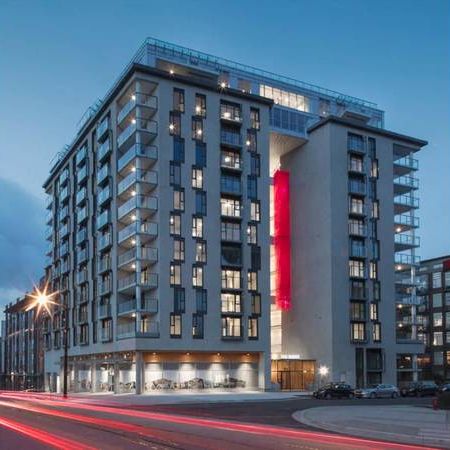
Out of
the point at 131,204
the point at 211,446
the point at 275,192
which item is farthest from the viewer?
the point at 275,192

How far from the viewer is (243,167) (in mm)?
75312

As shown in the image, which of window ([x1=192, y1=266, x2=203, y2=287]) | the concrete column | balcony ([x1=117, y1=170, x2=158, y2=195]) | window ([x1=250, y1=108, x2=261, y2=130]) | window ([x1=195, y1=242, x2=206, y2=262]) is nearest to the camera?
the concrete column

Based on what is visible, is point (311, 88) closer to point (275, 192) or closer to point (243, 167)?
point (275, 192)

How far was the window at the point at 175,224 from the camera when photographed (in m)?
70.4

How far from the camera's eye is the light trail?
1881cm

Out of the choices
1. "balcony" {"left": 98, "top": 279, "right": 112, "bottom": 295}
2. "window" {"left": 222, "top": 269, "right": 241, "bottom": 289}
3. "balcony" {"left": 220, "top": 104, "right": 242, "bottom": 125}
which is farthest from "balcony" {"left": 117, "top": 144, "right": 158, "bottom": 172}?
"balcony" {"left": 98, "top": 279, "right": 112, "bottom": 295}

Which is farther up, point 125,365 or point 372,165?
point 372,165

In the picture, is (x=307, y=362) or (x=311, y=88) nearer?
(x=307, y=362)

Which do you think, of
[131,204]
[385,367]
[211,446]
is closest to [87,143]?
[131,204]

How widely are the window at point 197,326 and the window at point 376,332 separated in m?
20.7

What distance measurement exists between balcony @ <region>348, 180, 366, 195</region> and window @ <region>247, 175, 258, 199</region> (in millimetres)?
11451

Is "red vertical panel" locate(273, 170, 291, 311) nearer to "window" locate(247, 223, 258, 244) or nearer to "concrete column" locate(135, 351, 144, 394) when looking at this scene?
"window" locate(247, 223, 258, 244)

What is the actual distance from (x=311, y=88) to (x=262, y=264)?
26.6 metres

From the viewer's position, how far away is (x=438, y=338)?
114562 millimetres
